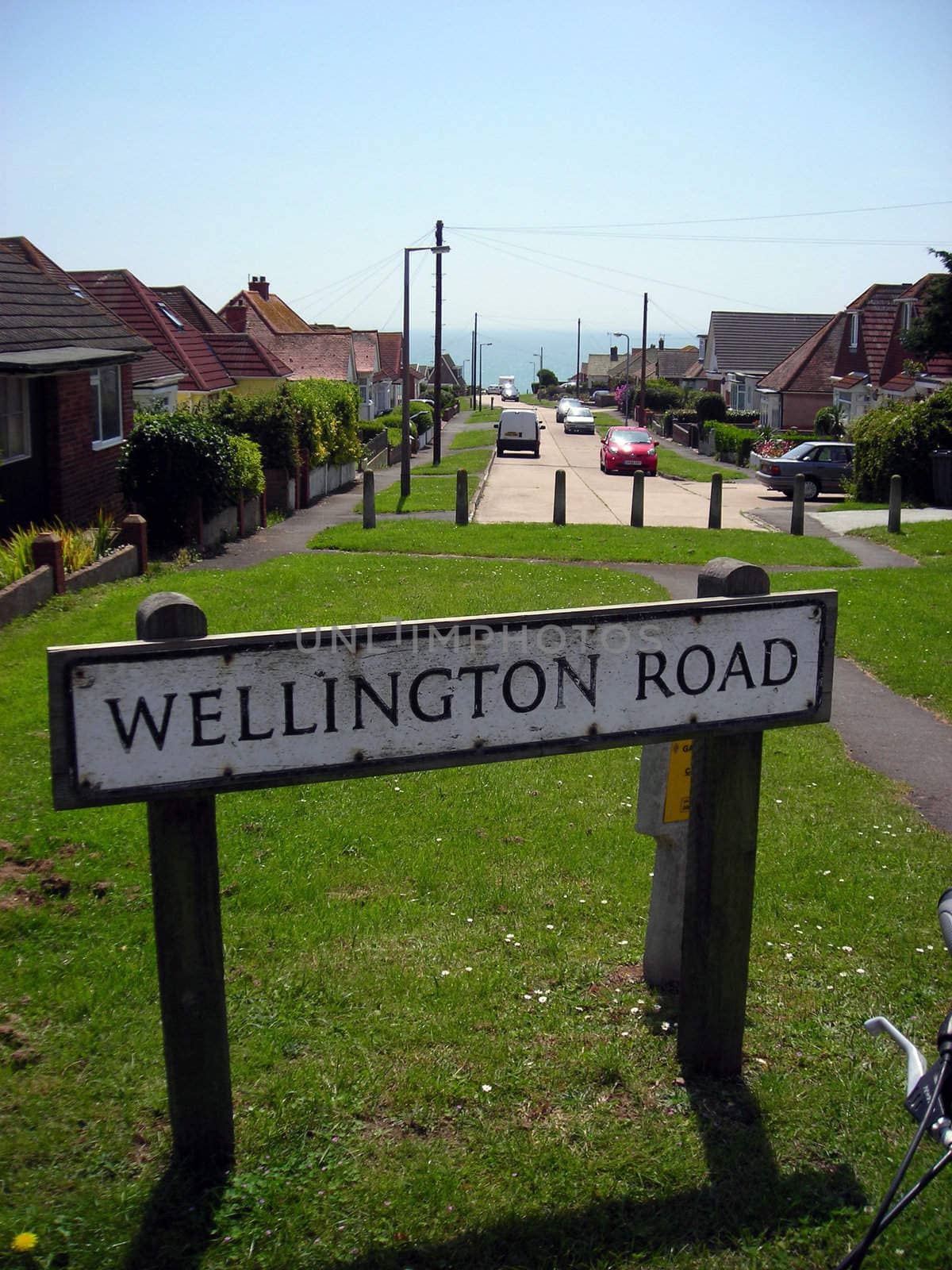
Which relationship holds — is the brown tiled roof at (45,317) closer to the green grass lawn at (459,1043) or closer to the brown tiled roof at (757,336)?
the green grass lawn at (459,1043)

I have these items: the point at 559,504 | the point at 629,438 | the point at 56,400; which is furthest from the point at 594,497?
the point at 56,400

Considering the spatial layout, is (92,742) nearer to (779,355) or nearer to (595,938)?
(595,938)

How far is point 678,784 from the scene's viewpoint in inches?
182

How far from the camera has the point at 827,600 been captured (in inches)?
151

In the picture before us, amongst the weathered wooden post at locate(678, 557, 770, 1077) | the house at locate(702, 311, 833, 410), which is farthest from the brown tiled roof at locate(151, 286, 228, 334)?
the weathered wooden post at locate(678, 557, 770, 1077)

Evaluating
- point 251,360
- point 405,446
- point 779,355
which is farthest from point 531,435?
point 779,355

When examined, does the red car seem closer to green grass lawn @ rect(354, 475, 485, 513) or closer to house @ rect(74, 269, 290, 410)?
green grass lawn @ rect(354, 475, 485, 513)

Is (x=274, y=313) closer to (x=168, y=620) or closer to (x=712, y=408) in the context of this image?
(x=712, y=408)

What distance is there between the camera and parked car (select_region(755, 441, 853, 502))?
101 ft

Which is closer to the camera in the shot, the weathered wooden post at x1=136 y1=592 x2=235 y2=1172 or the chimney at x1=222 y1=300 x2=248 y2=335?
the weathered wooden post at x1=136 y1=592 x2=235 y2=1172

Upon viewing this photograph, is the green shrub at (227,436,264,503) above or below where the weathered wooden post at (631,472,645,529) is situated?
above

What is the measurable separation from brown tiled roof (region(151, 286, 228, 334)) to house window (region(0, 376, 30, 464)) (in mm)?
26399

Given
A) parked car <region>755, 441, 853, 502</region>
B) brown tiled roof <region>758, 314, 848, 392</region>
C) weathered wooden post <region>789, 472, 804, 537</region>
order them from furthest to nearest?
brown tiled roof <region>758, 314, 848, 392</region> < parked car <region>755, 441, 853, 502</region> < weathered wooden post <region>789, 472, 804, 537</region>

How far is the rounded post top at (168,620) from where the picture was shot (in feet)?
10.3
